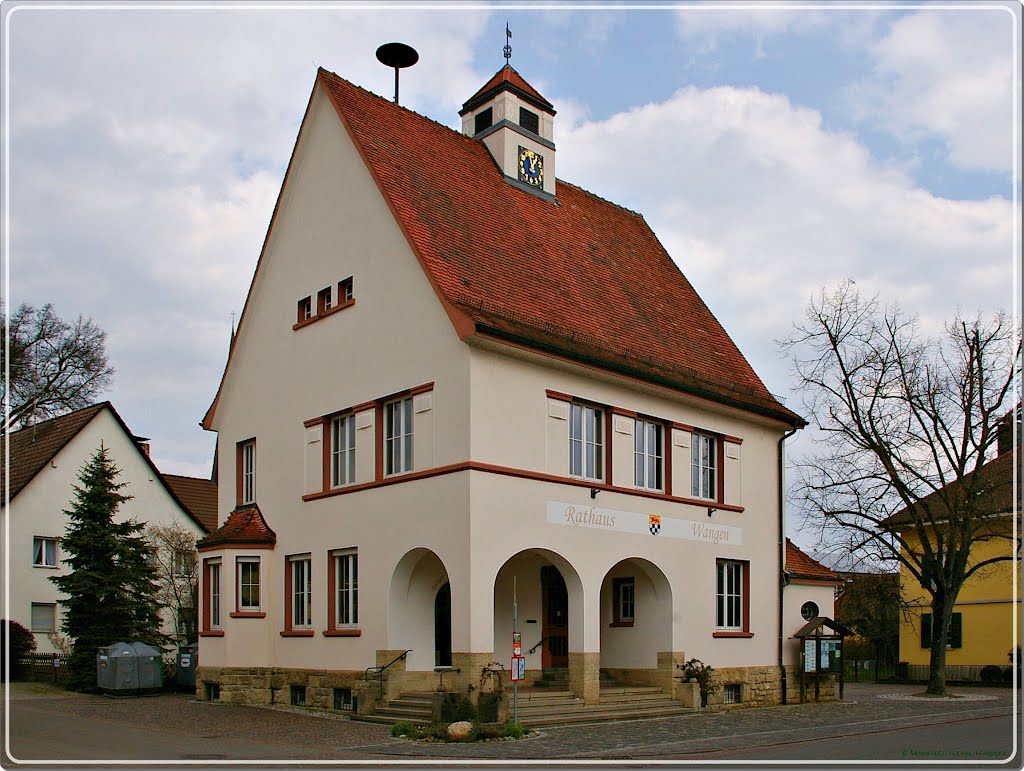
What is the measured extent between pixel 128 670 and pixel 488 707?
36.3 feet

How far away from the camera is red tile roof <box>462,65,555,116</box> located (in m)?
29.3

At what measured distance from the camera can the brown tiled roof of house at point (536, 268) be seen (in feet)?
73.7

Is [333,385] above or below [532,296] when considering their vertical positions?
below

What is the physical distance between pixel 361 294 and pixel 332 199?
108 inches

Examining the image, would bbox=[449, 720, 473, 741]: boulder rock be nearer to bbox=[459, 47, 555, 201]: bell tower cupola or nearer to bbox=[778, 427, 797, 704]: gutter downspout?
bbox=[778, 427, 797, 704]: gutter downspout

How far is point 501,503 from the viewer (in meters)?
20.9

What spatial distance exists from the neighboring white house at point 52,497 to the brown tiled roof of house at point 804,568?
20090mm

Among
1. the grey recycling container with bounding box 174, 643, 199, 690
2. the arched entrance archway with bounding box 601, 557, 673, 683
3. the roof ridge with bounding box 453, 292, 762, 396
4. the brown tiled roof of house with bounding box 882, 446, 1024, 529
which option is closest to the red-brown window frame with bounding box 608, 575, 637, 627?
the arched entrance archway with bounding box 601, 557, 673, 683

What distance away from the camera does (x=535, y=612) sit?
81.8 feet

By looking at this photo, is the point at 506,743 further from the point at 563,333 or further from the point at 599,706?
the point at 563,333

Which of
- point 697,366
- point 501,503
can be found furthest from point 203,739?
point 697,366

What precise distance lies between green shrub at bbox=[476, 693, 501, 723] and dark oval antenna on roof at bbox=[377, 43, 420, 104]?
17141mm

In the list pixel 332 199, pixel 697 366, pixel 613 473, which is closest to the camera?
pixel 613 473

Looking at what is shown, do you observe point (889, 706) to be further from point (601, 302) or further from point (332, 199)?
point (332, 199)
